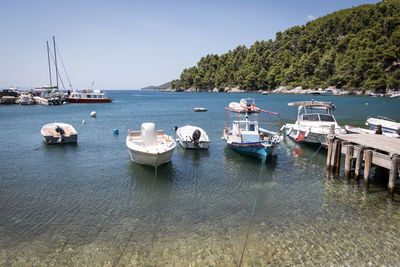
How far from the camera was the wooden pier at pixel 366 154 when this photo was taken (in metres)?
13.4

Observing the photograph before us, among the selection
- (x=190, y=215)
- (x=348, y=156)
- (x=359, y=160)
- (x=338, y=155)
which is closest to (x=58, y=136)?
(x=190, y=215)

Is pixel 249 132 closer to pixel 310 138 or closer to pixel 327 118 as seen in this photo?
pixel 310 138

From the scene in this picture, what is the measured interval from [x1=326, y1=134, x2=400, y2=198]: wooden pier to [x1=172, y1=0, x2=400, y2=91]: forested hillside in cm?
11763

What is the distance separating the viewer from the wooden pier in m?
13.4

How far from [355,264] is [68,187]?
1518 centimetres

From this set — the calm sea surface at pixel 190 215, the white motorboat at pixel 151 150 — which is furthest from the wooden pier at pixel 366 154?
the white motorboat at pixel 151 150

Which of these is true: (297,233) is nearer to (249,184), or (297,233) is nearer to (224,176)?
(249,184)

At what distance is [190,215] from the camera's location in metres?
Result: 12.2

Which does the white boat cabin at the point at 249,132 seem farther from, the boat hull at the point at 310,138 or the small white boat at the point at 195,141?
the boat hull at the point at 310,138

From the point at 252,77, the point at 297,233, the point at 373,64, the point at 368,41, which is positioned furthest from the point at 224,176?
the point at 252,77

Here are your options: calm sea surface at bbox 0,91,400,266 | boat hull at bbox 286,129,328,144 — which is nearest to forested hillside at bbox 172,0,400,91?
boat hull at bbox 286,129,328,144

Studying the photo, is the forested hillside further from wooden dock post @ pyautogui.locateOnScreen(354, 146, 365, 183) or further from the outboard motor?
wooden dock post @ pyautogui.locateOnScreen(354, 146, 365, 183)

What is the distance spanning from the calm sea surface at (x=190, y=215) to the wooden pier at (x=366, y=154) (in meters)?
0.96

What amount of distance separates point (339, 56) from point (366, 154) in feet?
487
